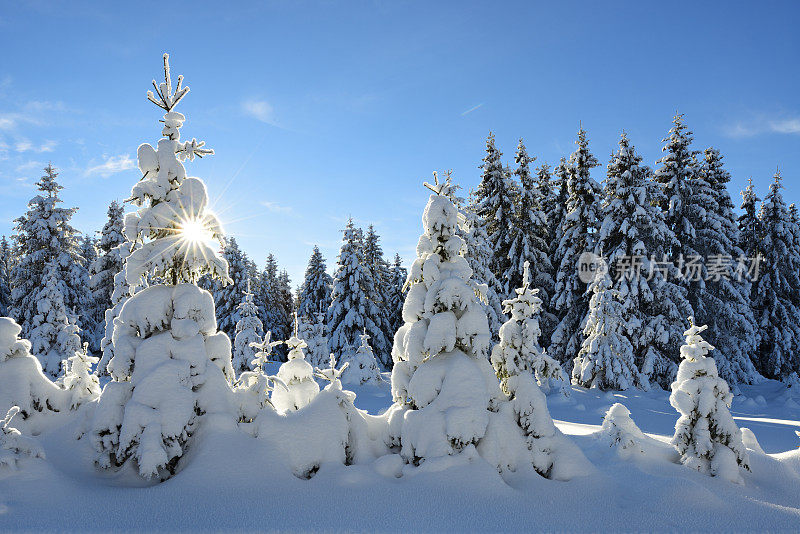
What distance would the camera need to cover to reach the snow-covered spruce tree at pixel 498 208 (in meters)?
27.1

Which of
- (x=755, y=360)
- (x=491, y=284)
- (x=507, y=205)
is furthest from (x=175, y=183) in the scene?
(x=755, y=360)

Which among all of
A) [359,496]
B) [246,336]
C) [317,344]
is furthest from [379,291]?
[359,496]

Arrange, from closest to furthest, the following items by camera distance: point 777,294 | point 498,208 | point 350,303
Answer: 1. point 498,208
2. point 777,294
3. point 350,303

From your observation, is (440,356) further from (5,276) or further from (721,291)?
(5,276)

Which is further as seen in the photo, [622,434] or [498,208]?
[498,208]

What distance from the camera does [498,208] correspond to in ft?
90.1

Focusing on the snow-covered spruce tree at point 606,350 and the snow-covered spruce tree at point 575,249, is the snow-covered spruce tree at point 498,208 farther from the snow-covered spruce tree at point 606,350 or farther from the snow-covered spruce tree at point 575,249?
the snow-covered spruce tree at point 606,350

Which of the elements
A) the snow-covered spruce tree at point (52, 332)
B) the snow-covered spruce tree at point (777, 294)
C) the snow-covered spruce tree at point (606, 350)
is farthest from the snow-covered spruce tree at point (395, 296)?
the snow-covered spruce tree at point (777, 294)

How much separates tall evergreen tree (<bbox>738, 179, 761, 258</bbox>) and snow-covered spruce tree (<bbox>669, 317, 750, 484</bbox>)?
28.4m

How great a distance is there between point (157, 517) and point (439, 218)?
5.93m

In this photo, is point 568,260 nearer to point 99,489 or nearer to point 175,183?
point 175,183

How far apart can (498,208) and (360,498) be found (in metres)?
23.6

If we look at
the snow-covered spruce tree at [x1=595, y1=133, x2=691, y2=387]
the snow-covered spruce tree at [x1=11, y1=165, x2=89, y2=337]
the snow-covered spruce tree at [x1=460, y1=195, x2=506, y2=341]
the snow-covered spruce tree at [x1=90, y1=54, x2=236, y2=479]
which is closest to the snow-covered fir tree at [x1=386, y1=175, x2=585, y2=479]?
the snow-covered spruce tree at [x1=90, y1=54, x2=236, y2=479]

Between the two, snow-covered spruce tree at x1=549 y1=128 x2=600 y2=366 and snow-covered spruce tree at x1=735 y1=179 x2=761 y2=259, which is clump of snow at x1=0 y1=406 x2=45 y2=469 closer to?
snow-covered spruce tree at x1=549 y1=128 x2=600 y2=366
